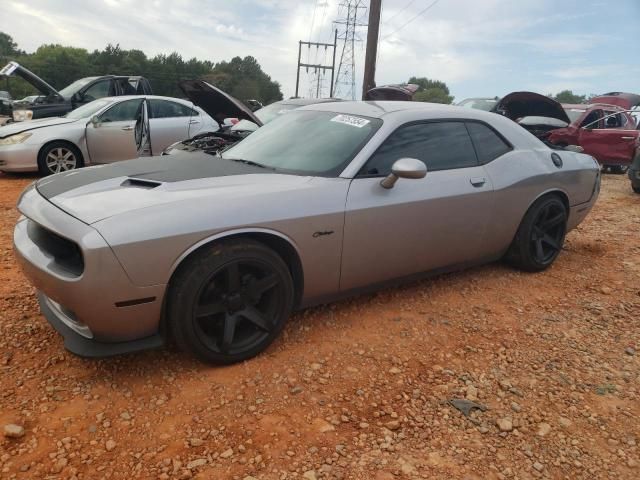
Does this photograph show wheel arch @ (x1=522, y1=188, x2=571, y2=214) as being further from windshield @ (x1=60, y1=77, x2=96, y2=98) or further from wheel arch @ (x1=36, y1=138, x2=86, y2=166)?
windshield @ (x1=60, y1=77, x2=96, y2=98)

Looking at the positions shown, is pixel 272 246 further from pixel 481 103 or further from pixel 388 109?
pixel 481 103

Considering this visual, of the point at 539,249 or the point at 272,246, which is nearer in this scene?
the point at 272,246

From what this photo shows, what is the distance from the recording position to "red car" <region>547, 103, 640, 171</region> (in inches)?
425

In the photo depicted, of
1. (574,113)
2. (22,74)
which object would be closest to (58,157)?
(22,74)

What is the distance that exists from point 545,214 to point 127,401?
142 inches

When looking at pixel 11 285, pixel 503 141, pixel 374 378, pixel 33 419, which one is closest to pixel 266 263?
pixel 374 378

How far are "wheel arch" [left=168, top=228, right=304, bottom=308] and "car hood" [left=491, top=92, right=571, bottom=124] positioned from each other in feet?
26.6

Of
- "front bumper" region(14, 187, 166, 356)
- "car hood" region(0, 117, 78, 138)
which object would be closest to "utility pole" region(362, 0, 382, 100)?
"car hood" region(0, 117, 78, 138)

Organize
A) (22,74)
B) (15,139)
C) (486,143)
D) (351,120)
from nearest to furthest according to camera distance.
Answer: (351,120) < (486,143) < (15,139) < (22,74)

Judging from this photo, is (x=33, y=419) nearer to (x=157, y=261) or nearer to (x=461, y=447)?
(x=157, y=261)

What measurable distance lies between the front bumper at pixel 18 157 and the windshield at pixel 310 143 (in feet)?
16.4

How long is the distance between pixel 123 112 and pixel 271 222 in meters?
6.36

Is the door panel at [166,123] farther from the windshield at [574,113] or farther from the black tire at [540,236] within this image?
the windshield at [574,113]

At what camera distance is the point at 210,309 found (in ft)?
7.98
